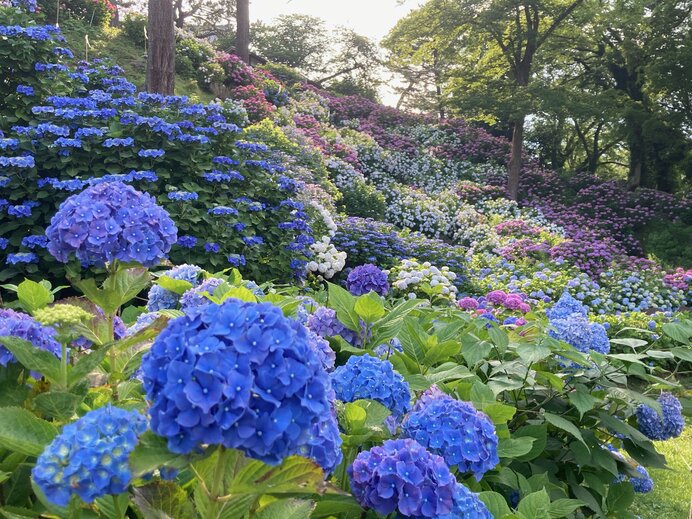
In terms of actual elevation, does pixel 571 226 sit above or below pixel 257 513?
below

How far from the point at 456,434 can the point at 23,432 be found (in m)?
0.95

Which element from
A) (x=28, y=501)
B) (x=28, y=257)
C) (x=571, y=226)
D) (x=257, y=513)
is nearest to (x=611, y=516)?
(x=257, y=513)

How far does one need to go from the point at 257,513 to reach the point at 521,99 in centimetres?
1567

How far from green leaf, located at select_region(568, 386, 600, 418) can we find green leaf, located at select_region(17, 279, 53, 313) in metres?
1.70

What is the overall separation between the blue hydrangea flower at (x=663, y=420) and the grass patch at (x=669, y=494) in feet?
3.32

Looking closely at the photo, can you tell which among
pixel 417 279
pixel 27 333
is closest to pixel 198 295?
pixel 27 333

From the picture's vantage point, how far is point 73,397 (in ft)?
3.88

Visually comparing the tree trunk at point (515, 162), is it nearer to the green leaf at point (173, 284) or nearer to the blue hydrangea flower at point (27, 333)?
the green leaf at point (173, 284)

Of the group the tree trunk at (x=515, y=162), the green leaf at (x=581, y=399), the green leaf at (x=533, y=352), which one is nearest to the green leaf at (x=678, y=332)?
the green leaf at (x=581, y=399)

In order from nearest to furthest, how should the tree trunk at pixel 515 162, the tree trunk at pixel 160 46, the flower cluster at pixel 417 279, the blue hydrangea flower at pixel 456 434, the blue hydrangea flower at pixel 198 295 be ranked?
the blue hydrangea flower at pixel 456 434 < the blue hydrangea flower at pixel 198 295 < the flower cluster at pixel 417 279 < the tree trunk at pixel 160 46 < the tree trunk at pixel 515 162

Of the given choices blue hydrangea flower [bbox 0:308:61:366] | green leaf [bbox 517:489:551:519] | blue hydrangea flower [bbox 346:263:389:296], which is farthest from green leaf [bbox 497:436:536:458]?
blue hydrangea flower [bbox 346:263:389:296]

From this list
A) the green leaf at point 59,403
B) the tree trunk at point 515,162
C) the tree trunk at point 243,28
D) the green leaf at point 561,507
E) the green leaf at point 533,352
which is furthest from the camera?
the tree trunk at point 515,162

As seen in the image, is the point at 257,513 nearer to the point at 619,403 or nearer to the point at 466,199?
the point at 619,403

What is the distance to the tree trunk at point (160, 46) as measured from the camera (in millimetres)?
7781
